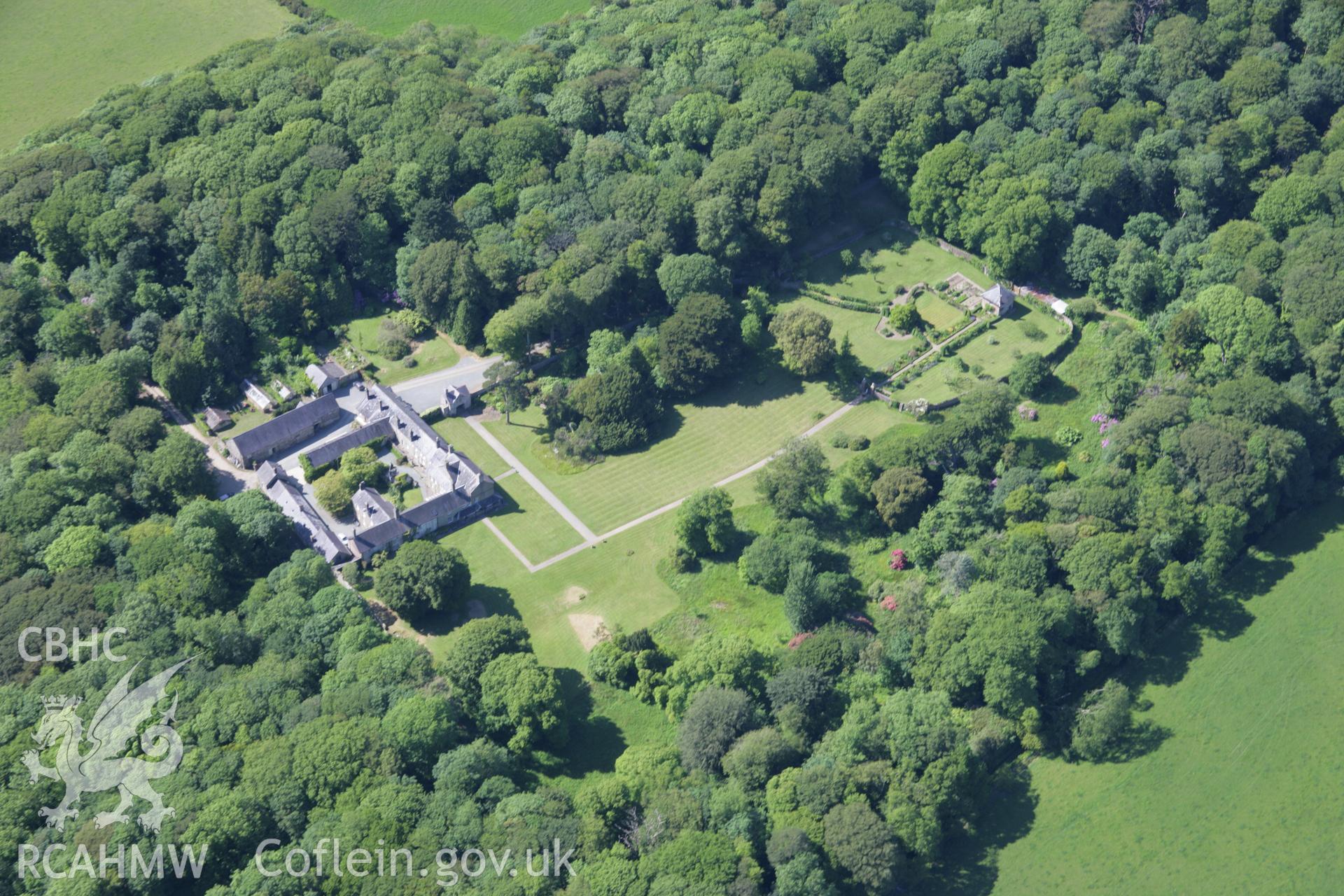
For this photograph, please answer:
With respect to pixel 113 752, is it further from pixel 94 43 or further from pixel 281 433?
pixel 94 43

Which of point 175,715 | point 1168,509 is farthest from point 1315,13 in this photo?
point 175,715

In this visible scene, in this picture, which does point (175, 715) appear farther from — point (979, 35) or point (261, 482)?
point (979, 35)

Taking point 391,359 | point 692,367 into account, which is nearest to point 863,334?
point 692,367

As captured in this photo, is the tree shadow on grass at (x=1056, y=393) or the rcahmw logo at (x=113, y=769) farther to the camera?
the tree shadow on grass at (x=1056, y=393)

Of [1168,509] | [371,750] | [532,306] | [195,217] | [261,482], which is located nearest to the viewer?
[371,750]

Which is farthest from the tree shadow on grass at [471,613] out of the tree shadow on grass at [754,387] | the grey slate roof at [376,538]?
the tree shadow on grass at [754,387]

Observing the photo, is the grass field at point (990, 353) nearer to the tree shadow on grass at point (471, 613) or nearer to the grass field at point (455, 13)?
the tree shadow on grass at point (471, 613)

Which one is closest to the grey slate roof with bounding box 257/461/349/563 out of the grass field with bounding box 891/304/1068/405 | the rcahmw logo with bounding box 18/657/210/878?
the rcahmw logo with bounding box 18/657/210/878
